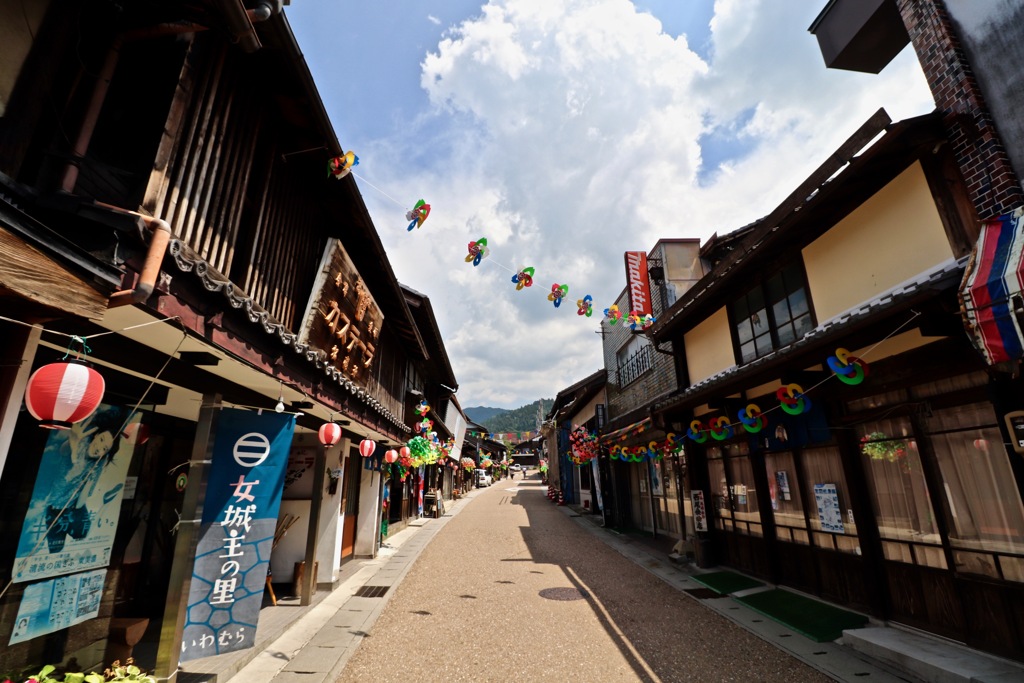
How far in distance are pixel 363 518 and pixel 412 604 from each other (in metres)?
5.46

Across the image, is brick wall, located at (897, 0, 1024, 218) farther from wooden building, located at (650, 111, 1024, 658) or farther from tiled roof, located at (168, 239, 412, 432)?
tiled roof, located at (168, 239, 412, 432)

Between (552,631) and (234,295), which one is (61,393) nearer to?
(234,295)

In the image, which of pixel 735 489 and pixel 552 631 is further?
pixel 735 489

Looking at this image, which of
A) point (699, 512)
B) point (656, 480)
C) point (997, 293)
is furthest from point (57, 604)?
point (656, 480)

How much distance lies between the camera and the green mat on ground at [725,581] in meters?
9.51

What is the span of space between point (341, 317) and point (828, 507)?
1006cm

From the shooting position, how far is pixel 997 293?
166 inches

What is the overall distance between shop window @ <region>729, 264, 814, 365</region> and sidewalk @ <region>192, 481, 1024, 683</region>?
5.31 meters

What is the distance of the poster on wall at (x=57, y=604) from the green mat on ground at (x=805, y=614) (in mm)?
9884

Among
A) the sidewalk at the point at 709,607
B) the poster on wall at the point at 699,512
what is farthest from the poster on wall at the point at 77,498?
the poster on wall at the point at 699,512

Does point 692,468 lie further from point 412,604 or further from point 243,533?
point 243,533

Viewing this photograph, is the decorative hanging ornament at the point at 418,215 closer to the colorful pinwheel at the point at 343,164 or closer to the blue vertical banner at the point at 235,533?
the colorful pinwheel at the point at 343,164

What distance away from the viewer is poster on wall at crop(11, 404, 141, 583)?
4.09 m

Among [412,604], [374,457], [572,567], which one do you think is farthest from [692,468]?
[374,457]
